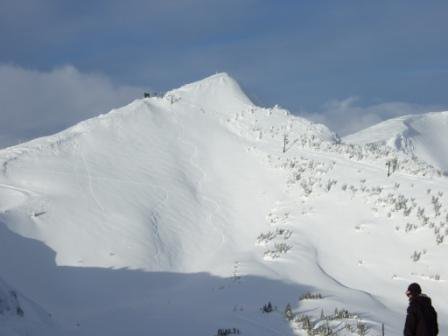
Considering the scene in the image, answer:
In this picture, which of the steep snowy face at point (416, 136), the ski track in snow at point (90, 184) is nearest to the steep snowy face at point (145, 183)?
the ski track in snow at point (90, 184)

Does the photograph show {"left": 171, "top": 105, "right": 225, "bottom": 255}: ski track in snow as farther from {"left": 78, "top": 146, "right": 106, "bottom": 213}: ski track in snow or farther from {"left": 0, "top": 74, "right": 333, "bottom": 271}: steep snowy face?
{"left": 78, "top": 146, "right": 106, "bottom": 213}: ski track in snow

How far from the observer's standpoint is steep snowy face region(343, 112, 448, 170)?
162 ft

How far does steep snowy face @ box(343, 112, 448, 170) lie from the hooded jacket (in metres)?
38.7

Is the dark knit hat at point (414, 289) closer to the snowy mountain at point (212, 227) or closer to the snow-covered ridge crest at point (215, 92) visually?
the snowy mountain at point (212, 227)

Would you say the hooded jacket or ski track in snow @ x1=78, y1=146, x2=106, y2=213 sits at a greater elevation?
ski track in snow @ x1=78, y1=146, x2=106, y2=213

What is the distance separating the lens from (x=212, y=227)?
75.6 feet

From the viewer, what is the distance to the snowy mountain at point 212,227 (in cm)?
1520

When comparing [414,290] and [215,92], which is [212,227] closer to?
[215,92]

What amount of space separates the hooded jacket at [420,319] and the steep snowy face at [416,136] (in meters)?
38.7

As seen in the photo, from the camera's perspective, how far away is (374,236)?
2086 centimetres

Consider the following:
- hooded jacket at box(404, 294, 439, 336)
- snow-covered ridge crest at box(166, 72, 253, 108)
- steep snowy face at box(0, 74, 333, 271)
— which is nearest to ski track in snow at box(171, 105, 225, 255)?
steep snowy face at box(0, 74, 333, 271)

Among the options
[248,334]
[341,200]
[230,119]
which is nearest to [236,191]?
[341,200]

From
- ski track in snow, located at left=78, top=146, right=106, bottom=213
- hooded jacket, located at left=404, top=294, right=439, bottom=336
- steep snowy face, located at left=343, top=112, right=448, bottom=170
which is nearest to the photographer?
hooded jacket, located at left=404, top=294, right=439, bottom=336

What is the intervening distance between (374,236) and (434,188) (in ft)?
13.5
